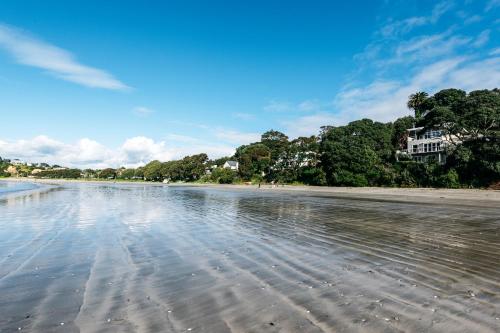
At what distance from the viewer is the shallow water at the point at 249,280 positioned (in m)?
5.41

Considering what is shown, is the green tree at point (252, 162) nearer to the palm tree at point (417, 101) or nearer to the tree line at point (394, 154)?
the tree line at point (394, 154)

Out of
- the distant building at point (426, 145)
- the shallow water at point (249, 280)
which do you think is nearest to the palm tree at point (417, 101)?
the distant building at point (426, 145)

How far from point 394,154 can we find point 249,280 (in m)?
68.7

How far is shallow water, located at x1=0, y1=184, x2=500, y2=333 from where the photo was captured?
17.7 feet

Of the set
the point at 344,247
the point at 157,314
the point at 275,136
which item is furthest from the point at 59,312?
the point at 275,136

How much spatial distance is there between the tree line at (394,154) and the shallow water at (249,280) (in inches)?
1624

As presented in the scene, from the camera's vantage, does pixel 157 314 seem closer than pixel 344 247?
Yes

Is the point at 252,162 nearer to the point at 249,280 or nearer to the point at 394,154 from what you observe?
the point at 394,154

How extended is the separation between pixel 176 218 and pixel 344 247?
11.0 meters

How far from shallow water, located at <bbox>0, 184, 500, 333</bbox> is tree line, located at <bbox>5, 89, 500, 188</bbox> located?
4126 cm

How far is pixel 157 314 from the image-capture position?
5691mm

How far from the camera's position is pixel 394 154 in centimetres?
6944

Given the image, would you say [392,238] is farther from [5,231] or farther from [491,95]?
[491,95]

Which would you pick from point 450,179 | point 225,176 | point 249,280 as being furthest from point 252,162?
point 249,280
